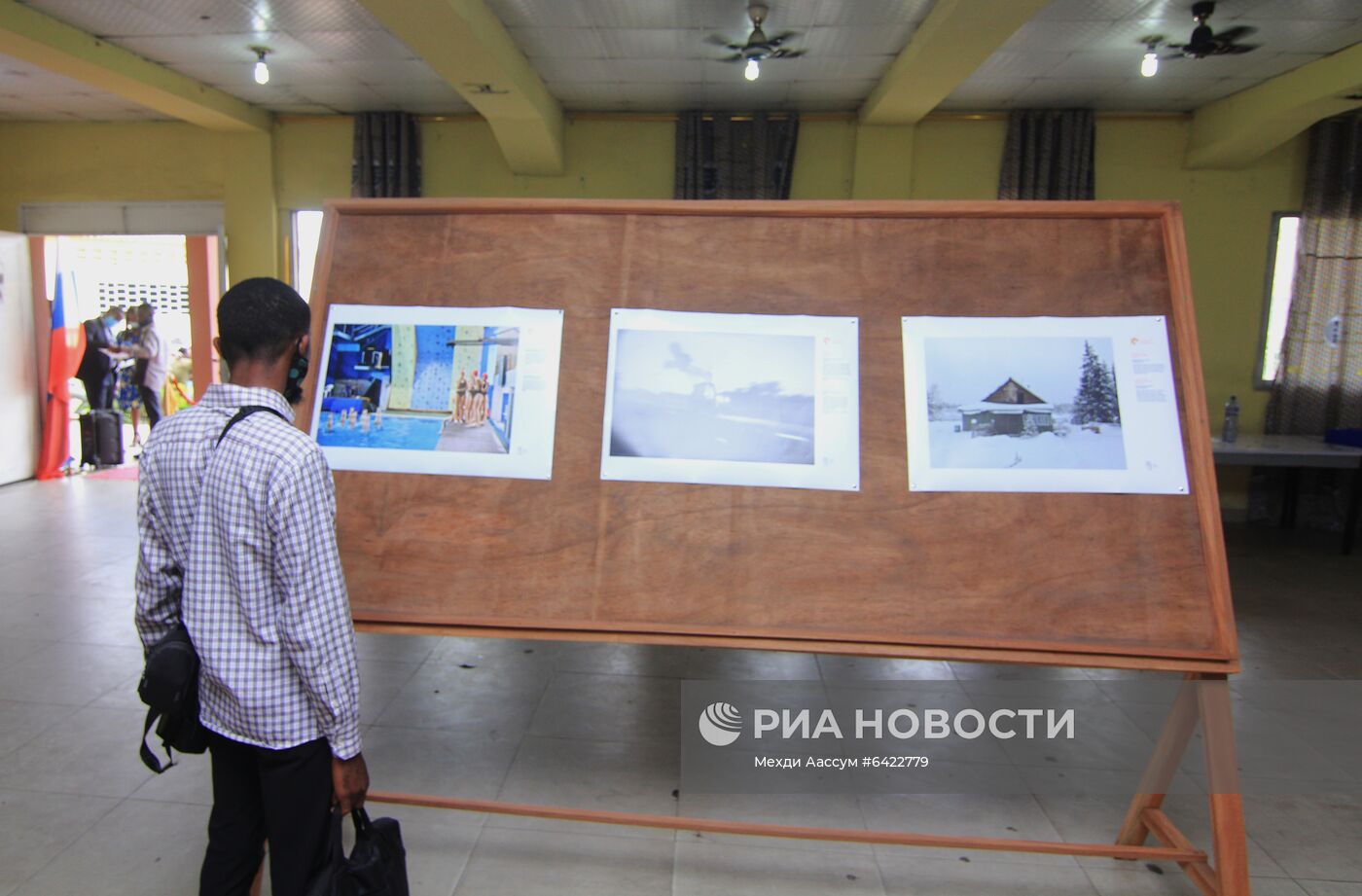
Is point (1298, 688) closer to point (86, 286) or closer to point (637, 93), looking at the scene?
point (637, 93)

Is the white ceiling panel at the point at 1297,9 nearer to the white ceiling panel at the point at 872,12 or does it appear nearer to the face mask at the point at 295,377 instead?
the white ceiling panel at the point at 872,12

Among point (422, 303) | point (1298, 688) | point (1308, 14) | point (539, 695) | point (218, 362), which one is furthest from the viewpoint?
point (218, 362)

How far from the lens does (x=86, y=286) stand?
795 centimetres

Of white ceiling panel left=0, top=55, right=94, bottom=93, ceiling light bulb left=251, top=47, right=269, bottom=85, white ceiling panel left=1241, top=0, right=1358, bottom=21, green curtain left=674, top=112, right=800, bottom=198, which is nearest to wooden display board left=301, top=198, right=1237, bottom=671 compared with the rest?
white ceiling panel left=1241, top=0, right=1358, bottom=21

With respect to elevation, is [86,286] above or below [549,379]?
above

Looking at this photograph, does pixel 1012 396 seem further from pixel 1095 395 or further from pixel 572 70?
pixel 572 70

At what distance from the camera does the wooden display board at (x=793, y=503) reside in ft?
5.99

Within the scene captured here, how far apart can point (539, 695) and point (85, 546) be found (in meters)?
3.62

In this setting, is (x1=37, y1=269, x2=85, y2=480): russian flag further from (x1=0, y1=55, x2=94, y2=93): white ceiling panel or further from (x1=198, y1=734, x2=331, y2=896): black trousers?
(x1=198, y1=734, x2=331, y2=896): black trousers

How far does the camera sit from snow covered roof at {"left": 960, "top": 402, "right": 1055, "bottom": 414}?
1.93m

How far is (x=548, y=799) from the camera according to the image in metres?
2.37

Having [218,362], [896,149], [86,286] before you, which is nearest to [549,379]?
[896,149]

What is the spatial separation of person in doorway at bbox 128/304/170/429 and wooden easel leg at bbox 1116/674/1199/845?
A: 779 centimetres

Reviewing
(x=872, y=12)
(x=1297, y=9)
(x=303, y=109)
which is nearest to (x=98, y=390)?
(x=303, y=109)
